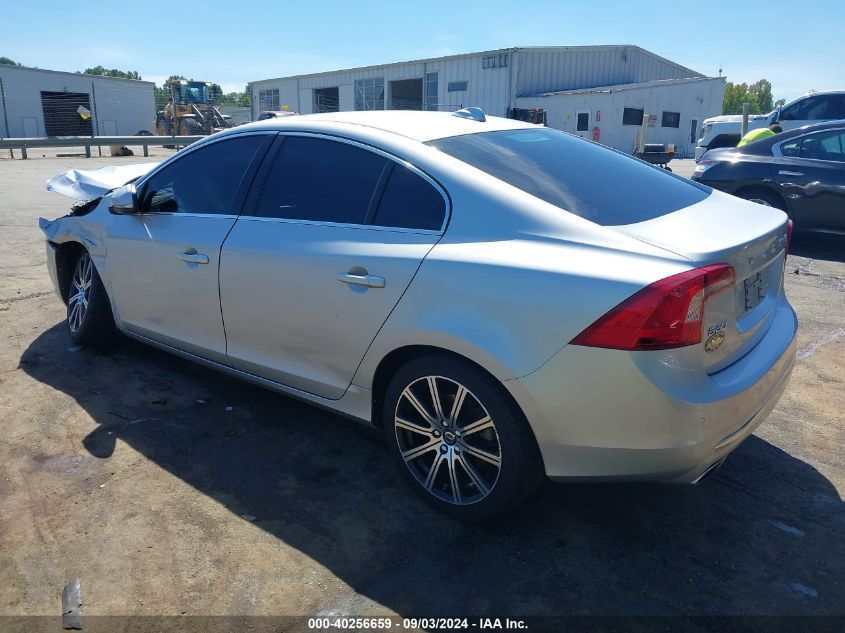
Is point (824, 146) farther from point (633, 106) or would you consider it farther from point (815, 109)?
point (633, 106)

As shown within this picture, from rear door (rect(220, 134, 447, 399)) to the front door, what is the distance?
0.15 m

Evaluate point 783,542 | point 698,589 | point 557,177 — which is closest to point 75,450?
point 557,177

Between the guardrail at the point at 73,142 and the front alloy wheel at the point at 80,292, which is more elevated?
the guardrail at the point at 73,142

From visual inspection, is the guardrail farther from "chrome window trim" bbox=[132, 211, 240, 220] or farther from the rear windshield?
the rear windshield

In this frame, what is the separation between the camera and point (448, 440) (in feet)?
9.30

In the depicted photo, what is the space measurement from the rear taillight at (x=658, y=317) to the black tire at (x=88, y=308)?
3.52m

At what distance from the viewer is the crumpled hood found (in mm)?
5145

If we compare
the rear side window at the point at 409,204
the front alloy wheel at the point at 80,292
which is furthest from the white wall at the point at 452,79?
the rear side window at the point at 409,204

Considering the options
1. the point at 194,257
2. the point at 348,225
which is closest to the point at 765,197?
the point at 348,225

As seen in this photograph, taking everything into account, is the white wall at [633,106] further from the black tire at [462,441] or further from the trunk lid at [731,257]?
the black tire at [462,441]

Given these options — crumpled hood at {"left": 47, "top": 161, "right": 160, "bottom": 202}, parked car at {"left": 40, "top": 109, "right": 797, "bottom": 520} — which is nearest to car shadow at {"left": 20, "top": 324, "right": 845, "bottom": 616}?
parked car at {"left": 40, "top": 109, "right": 797, "bottom": 520}

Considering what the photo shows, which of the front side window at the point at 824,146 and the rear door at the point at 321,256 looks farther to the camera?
the front side window at the point at 824,146

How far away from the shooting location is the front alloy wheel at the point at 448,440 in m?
2.71

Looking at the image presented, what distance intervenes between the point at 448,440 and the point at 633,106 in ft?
107
